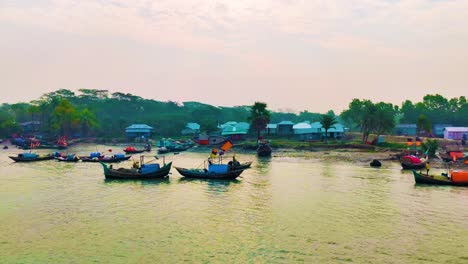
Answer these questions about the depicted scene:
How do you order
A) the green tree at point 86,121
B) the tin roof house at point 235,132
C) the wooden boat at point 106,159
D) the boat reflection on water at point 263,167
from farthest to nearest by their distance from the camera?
the green tree at point 86,121, the tin roof house at point 235,132, the wooden boat at point 106,159, the boat reflection on water at point 263,167

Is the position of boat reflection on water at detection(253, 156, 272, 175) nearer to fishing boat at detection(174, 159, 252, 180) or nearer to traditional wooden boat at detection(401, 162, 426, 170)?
fishing boat at detection(174, 159, 252, 180)

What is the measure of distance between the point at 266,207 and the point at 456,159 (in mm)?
46013

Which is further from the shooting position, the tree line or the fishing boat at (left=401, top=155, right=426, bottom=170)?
the tree line

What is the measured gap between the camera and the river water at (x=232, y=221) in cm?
2506

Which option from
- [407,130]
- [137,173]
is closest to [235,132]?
[407,130]

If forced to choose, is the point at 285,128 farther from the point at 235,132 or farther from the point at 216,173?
the point at 216,173

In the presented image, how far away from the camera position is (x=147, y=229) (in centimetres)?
2995

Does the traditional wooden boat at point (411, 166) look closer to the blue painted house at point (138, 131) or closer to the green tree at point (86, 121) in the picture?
the blue painted house at point (138, 131)

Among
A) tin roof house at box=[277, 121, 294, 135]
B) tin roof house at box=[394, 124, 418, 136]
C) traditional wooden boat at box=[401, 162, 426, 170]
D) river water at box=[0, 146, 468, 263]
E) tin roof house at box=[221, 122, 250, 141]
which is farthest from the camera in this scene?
tin roof house at box=[221, 122, 250, 141]

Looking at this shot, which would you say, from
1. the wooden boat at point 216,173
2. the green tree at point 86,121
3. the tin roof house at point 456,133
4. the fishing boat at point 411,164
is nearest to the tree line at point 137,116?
the green tree at point 86,121

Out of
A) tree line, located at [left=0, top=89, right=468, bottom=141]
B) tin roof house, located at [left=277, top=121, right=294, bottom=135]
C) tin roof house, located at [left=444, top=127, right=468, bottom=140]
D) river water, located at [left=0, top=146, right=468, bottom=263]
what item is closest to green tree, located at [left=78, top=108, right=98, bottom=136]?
→ tree line, located at [left=0, top=89, right=468, bottom=141]

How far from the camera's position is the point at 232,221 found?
32.4 meters

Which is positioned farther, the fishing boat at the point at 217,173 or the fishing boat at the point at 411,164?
the fishing boat at the point at 411,164

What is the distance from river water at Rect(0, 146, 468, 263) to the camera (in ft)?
82.2
